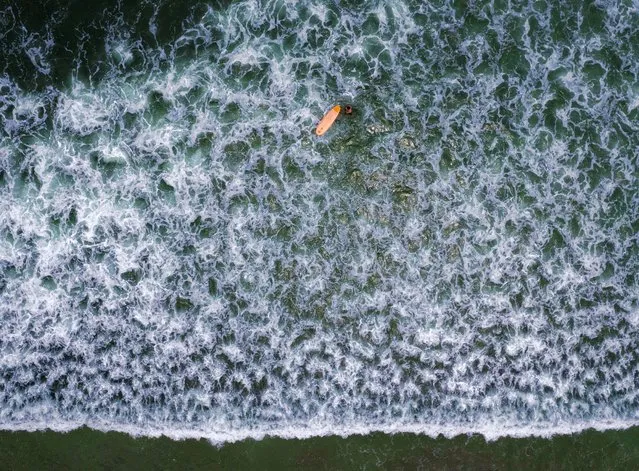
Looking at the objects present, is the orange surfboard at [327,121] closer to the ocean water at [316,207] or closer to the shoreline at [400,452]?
the ocean water at [316,207]

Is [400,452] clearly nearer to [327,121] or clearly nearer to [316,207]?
[316,207]

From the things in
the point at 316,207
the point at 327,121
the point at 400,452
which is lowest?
the point at 400,452

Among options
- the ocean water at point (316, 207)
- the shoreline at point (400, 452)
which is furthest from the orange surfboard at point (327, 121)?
the shoreline at point (400, 452)

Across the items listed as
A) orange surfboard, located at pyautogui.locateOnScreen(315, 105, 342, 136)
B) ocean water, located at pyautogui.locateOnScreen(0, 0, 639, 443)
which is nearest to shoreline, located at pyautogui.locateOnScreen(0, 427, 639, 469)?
ocean water, located at pyautogui.locateOnScreen(0, 0, 639, 443)

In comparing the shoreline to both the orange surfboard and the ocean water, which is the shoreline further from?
the orange surfboard

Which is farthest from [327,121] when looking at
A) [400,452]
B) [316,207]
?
[400,452]

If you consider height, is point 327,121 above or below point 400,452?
above

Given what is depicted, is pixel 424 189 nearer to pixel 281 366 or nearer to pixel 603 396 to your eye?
pixel 281 366

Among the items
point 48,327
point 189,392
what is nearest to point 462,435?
point 189,392
